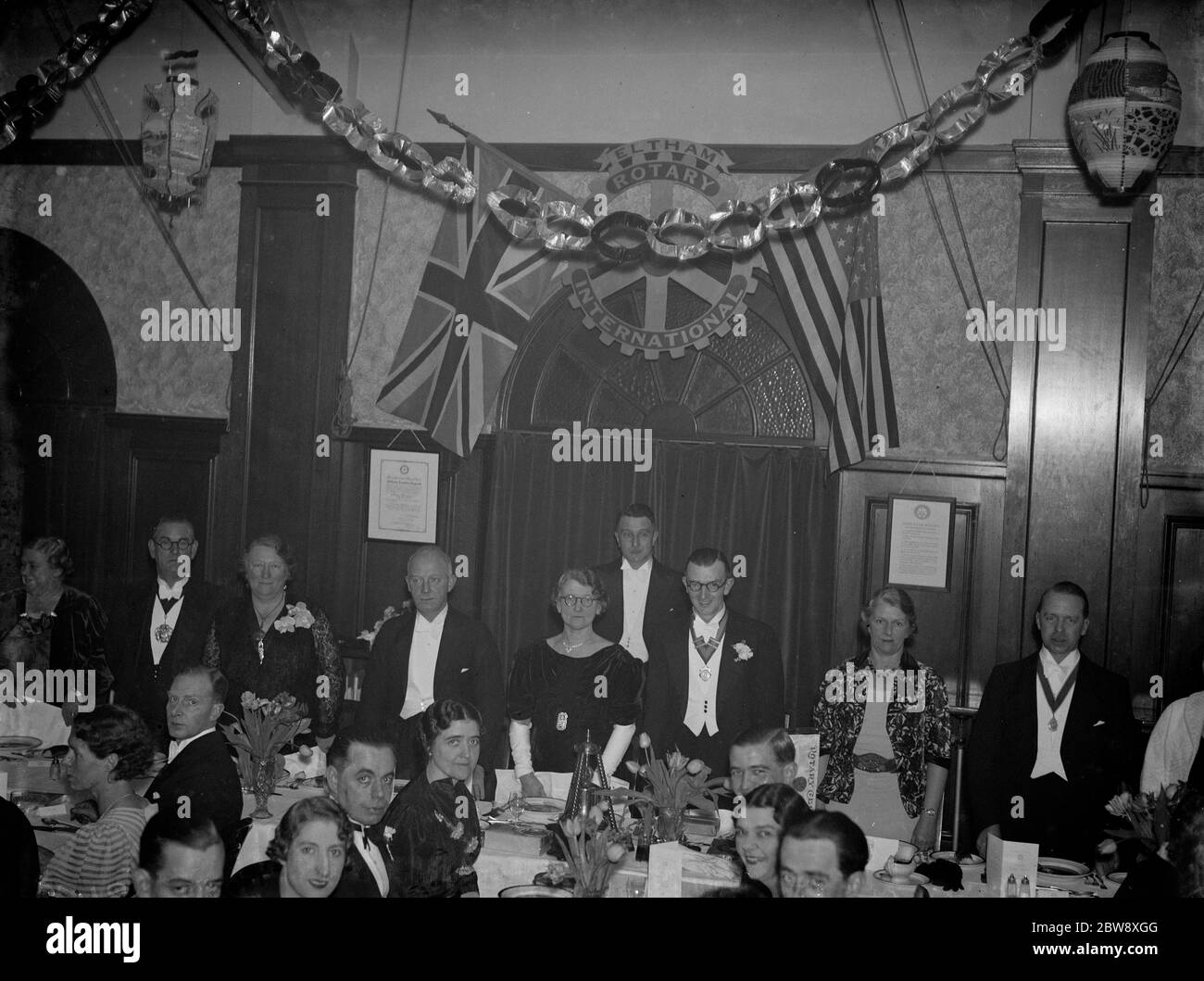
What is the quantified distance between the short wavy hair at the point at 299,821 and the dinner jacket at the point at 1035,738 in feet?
7.17

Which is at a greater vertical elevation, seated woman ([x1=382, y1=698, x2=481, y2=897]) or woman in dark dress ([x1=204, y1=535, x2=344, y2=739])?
woman in dark dress ([x1=204, y1=535, x2=344, y2=739])

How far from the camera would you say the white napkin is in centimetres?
352

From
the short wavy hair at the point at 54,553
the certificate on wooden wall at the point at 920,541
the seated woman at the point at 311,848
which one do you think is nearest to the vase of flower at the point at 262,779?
the seated woman at the point at 311,848

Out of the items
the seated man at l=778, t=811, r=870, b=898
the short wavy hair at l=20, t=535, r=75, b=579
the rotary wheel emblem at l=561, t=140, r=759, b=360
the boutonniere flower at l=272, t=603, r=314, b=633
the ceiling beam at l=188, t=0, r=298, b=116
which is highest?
the ceiling beam at l=188, t=0, r=298, b=116

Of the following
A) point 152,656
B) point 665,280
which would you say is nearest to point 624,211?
point 665,280

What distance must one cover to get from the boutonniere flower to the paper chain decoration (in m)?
1.70

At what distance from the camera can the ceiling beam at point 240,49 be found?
485 cm

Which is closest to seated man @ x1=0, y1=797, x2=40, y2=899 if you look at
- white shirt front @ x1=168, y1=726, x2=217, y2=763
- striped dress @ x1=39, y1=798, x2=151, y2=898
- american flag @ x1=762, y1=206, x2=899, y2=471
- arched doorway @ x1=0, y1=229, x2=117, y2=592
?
striped dress @ x1=39, y1=798, x2=151, y2=898

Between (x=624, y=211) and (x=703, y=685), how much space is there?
6.15 feet

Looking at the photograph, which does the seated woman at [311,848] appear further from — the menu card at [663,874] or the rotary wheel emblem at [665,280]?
the rotary wheel emblem at [665,280]

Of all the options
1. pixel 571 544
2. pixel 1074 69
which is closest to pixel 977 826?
pixel 571 544

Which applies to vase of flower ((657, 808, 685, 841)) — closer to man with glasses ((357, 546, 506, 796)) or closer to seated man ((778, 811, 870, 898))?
seated man ((778, 811, 870, 898))
